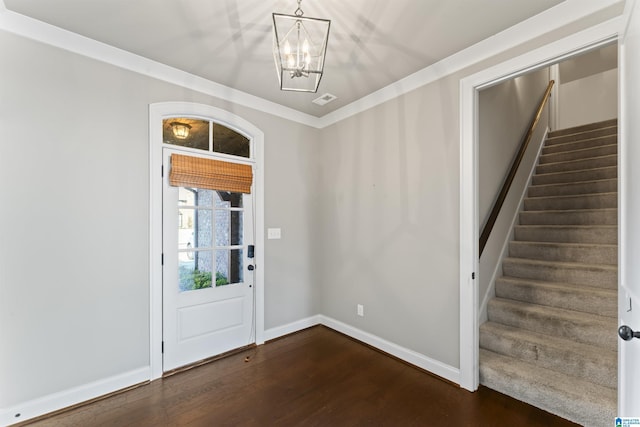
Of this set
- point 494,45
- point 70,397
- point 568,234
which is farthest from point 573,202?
point 70,397

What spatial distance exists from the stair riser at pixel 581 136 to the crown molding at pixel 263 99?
10.0 ft

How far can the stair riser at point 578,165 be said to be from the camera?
338cm

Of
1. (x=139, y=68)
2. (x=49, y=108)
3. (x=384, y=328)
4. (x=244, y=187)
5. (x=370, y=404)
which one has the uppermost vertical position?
(x=139, y=68)

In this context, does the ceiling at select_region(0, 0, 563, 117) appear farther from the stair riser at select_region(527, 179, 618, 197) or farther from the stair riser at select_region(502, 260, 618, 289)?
the stair riser at select_region(527, 179, 618, 197)

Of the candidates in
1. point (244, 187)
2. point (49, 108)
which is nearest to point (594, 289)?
point (244, 187)

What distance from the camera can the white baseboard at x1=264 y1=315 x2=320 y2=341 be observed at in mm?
3140

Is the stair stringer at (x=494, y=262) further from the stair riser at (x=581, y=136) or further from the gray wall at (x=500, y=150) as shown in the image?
the stair riser at (x=581, y=136)

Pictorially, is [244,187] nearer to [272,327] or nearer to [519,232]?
[272,327]

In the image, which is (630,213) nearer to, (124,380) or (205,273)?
(205,273)

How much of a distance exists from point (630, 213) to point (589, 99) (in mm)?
5146

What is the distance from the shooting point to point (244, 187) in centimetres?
297

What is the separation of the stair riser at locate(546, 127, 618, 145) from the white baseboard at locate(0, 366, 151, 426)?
5975 millimetres

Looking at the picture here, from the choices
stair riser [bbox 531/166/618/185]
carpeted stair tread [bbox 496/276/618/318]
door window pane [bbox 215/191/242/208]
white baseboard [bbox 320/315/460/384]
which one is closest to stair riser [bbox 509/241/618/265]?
carpeted stair tread [bbox 496/276/618/318]

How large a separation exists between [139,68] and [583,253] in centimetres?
440
